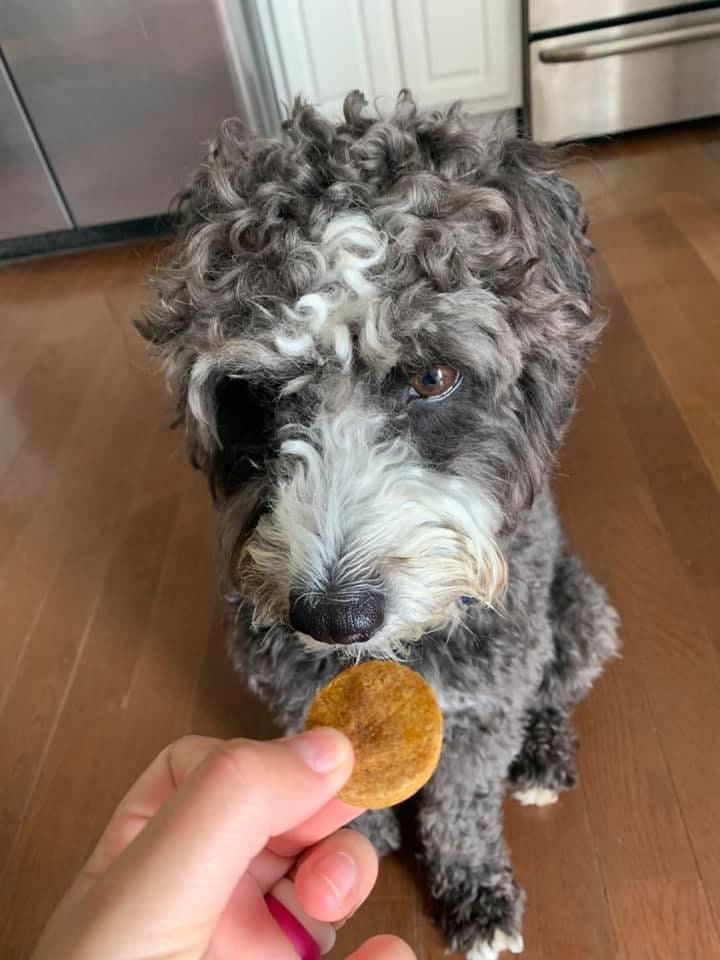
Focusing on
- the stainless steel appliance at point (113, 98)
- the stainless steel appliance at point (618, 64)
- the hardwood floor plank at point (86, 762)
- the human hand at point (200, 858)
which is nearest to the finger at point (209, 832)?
the human hand at point (200, 858)

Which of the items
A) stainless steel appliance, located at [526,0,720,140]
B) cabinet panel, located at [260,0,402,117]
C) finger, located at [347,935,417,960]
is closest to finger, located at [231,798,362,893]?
finger, located at [347,935,417,960]

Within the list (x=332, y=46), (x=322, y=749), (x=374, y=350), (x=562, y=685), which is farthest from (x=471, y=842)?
(x=332, y=46)

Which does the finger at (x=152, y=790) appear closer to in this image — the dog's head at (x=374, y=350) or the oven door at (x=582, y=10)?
the dog's head at (x=374, y=350)

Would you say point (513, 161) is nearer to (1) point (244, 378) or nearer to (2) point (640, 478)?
(1) point (244, 378)

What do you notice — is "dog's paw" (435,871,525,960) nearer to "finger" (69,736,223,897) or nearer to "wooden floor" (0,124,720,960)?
"wooden floor" (0,124,720,960)

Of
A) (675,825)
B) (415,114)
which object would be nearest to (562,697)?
(675,825)

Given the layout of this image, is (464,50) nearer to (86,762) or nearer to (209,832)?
(86,762)

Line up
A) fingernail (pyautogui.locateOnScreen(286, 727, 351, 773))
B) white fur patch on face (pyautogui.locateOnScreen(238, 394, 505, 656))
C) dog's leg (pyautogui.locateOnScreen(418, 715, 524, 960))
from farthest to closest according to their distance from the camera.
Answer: dog's leg (pyautogui.locateOnScreen(418, 715, 524, 960))
white fur patch on face (pyautogui.locateOnScreen(238, 394, 505, 656))
fingernail (pyautogui.locateOnScreen(286, 727, 351, 773))
